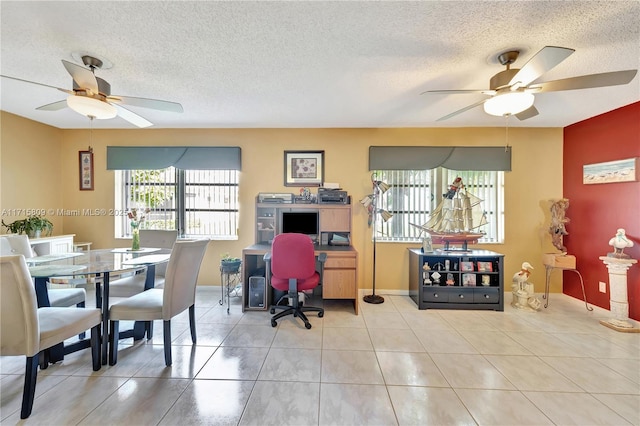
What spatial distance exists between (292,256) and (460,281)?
7.37ft

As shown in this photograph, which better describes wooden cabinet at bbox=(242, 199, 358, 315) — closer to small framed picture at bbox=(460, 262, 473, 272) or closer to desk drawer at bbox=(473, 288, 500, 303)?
small framed picture at bbox=(460, 262, 473, 272)

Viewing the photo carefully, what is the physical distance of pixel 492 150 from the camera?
371cm

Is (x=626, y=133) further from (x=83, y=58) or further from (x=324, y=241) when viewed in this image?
(x=83, y=58)

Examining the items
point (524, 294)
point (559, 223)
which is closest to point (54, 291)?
point (524, 294)

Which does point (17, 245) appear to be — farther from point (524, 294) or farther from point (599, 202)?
point (599, 202)

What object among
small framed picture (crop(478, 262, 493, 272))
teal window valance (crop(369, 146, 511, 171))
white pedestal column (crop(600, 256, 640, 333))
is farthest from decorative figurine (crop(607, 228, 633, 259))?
teal window valance (crop(369, 146, 511, 171))

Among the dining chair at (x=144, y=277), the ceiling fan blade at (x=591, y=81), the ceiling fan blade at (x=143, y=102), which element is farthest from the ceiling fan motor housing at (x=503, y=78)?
the dining chair at (x=144, y=277)

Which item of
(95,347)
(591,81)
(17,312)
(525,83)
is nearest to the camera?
(17,312)

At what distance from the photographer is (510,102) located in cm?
194

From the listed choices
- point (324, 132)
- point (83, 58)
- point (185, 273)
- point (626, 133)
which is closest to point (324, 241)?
point (324, 132)

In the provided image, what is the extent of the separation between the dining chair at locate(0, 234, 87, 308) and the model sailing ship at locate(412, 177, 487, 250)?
3.93 m

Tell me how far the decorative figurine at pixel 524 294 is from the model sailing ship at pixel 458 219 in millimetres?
672

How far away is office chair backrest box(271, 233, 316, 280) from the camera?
8.78 feet

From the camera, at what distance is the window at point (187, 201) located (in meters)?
4.04
